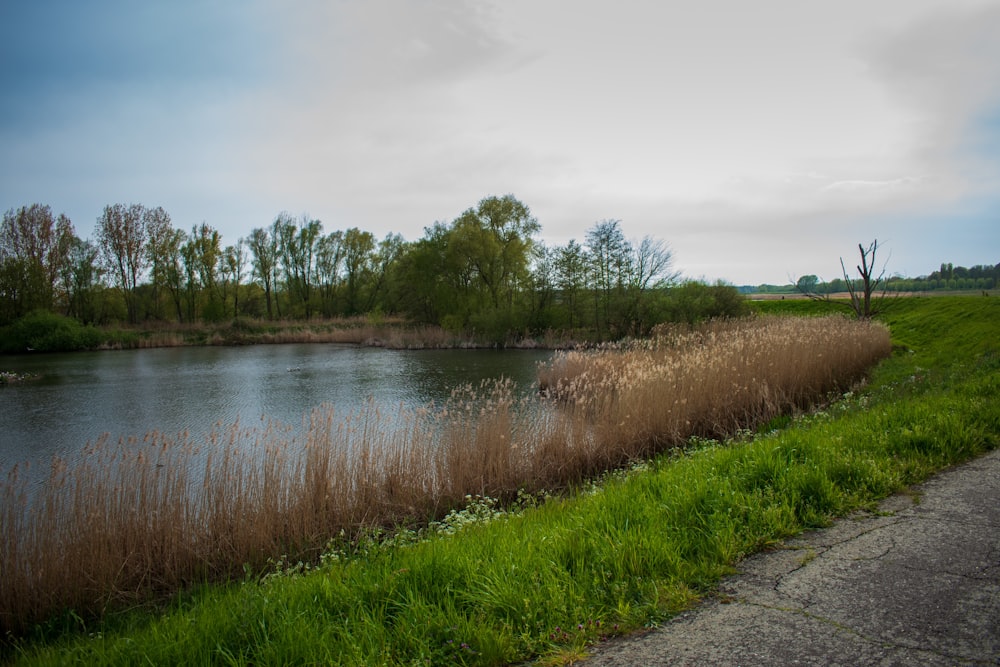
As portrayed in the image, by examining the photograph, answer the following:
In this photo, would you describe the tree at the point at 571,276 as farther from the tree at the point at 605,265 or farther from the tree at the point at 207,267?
the tree at the point at 207,267

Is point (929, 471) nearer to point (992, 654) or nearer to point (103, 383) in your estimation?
point (992, 654)

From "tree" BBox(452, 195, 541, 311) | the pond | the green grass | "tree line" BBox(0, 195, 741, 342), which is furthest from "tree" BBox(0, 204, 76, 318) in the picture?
the green grass

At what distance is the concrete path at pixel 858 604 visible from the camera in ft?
7.55

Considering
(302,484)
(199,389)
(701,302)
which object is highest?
(701,302)

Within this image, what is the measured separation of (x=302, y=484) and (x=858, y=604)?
5393 millimetres

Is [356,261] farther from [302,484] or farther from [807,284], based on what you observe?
[302,484]

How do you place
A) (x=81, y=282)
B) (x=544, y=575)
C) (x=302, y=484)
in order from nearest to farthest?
(x=544, y=575), (x=302, y=484), (x=81, y=282)

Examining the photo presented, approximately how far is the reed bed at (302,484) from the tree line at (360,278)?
20.4 m

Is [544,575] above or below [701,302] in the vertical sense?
below

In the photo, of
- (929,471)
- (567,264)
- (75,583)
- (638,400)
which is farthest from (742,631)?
(567,264)

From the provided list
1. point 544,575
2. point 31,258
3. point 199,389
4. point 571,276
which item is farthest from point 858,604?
point 31,258

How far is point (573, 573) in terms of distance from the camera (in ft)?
10.2

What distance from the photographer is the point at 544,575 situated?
9.86ft

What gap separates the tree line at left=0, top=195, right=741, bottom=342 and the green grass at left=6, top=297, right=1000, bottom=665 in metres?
24.7
